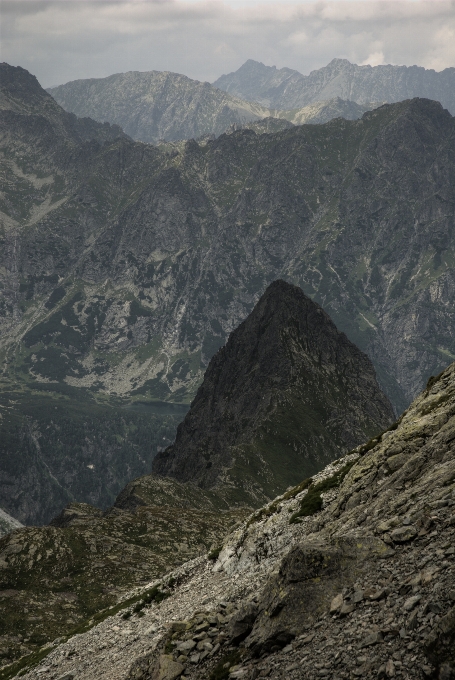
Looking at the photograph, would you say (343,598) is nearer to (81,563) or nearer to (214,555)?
(214,555)

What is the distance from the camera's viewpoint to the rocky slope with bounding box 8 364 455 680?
27031 millimetres

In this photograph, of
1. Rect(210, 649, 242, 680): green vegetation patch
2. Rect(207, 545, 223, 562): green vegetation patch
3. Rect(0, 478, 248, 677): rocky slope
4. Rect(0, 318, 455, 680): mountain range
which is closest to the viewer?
Rect(0, 318, 455, 680): mountain range

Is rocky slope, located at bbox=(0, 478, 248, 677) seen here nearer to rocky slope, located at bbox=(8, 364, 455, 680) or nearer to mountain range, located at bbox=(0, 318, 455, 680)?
mountain range, located at bbox=(0, 318, 455, 680)

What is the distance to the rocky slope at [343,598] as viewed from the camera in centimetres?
2703

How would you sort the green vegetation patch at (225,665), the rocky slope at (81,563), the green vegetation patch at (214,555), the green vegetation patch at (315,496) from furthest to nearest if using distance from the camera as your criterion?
the rocky slope at (81,563), the green vegetation patch at (214,555), the green vegetation patch at (315,496), the green vegetation patch at (225,665)

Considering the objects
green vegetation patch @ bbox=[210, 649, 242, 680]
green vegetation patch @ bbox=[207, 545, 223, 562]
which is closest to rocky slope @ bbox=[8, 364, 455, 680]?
green vegetation patch @ bbox=[210, 649, 242, 680]

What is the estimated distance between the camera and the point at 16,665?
73000mm

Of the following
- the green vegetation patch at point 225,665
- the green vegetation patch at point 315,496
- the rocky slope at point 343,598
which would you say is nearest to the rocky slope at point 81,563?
the green vegetation patch at point 315,496

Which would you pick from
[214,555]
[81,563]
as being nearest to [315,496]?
[214,555]

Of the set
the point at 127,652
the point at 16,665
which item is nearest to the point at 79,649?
the point at 127,652

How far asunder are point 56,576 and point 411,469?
101718mm

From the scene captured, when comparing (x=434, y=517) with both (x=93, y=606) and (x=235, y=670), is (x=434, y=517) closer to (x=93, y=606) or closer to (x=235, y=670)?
(x=235, y=670)

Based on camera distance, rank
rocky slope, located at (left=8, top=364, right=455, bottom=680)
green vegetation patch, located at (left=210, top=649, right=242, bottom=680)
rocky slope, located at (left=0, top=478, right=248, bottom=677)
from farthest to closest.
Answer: rocky slope, located at (left=0, top=478, right=248, bottom=677) < green vegetation patch, located at (left=210, top=649, right=242, bottom=680) < rocky slope, located at (left=8, top=364, right=455, bottom=680)

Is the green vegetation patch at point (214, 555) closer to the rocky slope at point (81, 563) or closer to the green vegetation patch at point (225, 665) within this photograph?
the green vegetation patch at point (225, 665)
